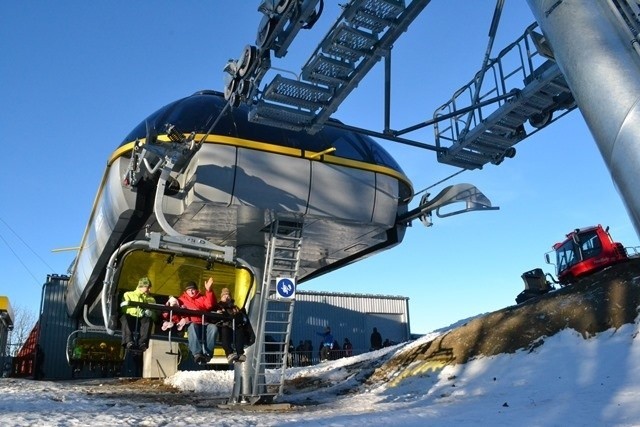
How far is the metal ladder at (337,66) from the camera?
24.9ft

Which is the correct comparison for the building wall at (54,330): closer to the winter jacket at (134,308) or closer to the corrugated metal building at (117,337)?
the corrugated metal building at (117,337)

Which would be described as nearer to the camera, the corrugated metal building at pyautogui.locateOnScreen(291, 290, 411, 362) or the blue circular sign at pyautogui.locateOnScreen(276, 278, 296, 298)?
the blue circular sign at pyautogui.locateOnScreen(276, 278, 296, 298)

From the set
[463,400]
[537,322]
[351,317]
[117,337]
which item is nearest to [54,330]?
[117,337]

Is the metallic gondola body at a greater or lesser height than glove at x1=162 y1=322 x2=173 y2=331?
greater

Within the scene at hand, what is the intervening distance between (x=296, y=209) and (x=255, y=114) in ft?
12.9

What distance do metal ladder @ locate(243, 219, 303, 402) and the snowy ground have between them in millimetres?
980

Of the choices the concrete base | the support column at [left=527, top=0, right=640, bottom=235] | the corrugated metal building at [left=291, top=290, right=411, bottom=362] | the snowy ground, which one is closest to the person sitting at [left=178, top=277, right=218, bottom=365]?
the snowy ground

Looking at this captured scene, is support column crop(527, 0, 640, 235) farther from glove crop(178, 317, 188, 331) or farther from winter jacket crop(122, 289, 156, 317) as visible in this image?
winter jacket crop(122, 289, 156, 317)

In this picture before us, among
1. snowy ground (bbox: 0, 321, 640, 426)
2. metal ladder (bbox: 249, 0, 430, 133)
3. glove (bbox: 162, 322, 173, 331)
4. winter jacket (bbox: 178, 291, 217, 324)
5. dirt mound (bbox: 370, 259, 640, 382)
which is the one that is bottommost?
snowy ground (bbox: 0, 321, 640, 426)

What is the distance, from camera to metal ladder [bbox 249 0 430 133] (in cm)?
758

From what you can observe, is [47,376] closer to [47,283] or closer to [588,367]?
[47,283]

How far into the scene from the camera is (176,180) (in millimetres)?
12195

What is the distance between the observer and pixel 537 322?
1271cm

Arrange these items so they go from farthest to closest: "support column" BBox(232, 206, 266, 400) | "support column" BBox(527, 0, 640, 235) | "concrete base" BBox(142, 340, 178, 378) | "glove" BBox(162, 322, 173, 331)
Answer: "concrete base" BBox(142, 340, 178, 378)
"support column" BBox(232, 206, 266, 400)
"glove" BBox(162, 322, 173, 331)
"support column" BBox(527, 0, 640, 235)
